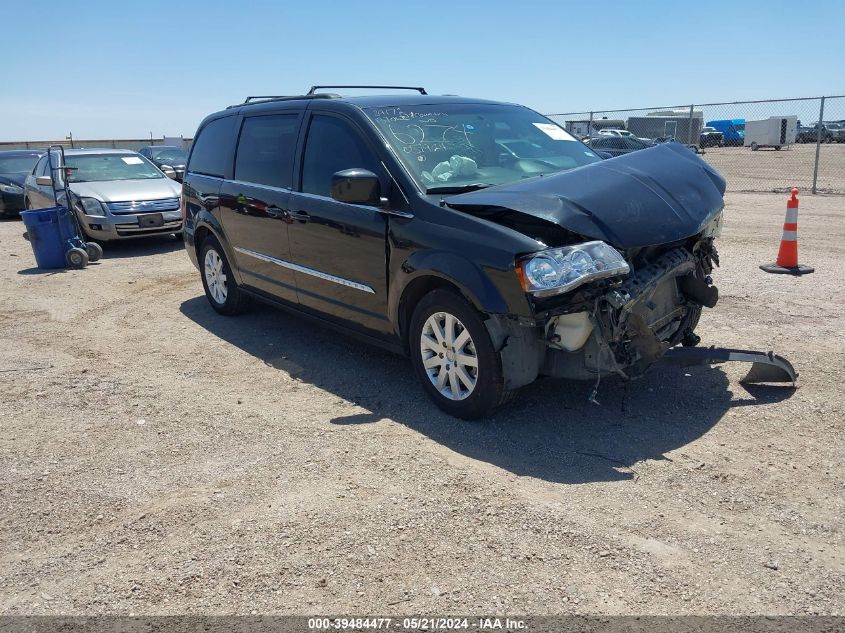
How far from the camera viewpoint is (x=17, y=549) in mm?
3254

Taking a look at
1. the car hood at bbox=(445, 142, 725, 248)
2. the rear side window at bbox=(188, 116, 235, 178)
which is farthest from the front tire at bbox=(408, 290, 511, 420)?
the rear side window at bbox=(188, 116, 235, 178)

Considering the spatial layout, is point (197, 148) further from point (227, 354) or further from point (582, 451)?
point (582, 451)

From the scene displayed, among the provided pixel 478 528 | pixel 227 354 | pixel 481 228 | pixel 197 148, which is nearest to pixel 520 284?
pixel 481 228

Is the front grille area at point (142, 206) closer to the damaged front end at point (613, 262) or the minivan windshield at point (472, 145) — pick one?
the minivan windshield at point (472, 145)

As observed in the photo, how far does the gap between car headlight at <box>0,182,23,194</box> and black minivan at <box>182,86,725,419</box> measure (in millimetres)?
13341

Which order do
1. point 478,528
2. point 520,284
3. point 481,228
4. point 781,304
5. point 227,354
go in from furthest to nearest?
point 781,304 < point 227,354 < point 481,228 < point 520,284 < point 478,528

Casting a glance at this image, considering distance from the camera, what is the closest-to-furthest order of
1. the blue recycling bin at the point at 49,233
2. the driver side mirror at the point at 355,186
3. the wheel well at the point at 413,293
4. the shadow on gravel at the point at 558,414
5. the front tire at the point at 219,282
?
1. the shadow on gravel at the point at 558,414
2. the wheel well at the point at 413,293
3. the driver side mirror at the point at 355,186
4. the front tire at the point at 219,282
5. the blue recycling bin at the point at 49,233

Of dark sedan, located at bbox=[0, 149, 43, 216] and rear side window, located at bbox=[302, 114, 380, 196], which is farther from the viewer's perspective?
dark sedan, located at bbox=[0, 149, 43, 216]

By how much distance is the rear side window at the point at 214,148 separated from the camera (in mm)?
6570

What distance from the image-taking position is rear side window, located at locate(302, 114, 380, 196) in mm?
4891

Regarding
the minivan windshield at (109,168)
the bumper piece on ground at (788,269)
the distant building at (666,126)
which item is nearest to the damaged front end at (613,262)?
the bumper piece on ground at (788,269)

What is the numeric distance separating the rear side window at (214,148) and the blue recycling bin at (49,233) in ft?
12.1

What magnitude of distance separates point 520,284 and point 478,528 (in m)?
1.27

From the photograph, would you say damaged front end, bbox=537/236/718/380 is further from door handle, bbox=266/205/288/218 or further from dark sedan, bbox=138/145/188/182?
dark sedan, bbox=138/145/188/182
